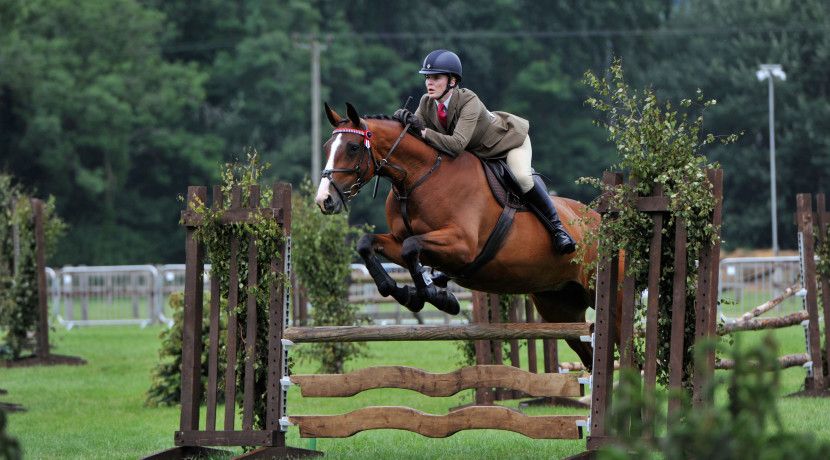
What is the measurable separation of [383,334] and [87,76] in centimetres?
3349

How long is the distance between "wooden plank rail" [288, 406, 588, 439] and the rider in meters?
1.25

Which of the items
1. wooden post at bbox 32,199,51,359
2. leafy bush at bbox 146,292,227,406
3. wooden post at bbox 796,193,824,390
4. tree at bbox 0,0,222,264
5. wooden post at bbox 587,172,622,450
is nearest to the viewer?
wooden post at bbox 587,172,622,450

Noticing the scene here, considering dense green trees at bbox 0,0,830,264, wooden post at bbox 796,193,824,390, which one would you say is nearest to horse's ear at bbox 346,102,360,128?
wooden post at bbox 796,193,824,390

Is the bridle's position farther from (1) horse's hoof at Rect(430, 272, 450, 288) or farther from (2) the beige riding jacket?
(1) horse's hoof at Rect(430, 272, 450, 288)

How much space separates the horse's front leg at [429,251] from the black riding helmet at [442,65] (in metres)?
1.03

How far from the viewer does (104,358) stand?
48.2 feet

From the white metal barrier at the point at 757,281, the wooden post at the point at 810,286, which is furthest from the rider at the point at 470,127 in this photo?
the white metal barrier at the point at 757,281

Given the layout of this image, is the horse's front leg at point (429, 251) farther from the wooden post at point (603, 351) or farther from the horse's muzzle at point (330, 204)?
the wooden post at point (603, 351)

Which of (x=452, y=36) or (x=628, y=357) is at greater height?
(x=452, y=36)

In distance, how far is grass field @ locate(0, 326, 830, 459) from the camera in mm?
7266

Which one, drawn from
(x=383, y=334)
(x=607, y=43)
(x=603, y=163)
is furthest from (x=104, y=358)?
(x=607, y=43)

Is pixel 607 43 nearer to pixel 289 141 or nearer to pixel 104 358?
pixel 289 141

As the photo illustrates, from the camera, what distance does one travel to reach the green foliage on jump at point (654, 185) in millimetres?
5590

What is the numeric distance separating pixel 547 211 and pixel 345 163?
142cm
